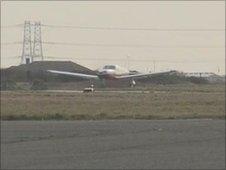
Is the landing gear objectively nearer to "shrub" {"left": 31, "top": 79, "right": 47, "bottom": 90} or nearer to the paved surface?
"shrub" {"left": 31, "top": 79, "right": 47, "bottom": 90}

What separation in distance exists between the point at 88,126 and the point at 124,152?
4753 millimetres

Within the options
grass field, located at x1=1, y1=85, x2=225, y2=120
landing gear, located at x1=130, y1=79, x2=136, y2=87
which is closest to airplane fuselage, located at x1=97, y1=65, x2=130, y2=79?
→ landing gear, located at x1=130, y1=79, x2=136, y2=87

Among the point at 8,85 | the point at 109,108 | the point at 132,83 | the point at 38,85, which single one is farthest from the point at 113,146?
the point at 132,83

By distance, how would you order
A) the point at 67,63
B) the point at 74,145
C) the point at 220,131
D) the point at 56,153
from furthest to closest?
the point at 67,63 < the point at 220,131 < the point at 74,145 < the point at 56,153

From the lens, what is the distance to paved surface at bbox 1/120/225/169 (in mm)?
9984

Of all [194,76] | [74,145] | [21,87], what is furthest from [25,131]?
[194,76]

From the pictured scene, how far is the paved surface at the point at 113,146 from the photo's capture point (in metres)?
9.98

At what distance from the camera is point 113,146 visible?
462 inches

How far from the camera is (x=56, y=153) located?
10891mm

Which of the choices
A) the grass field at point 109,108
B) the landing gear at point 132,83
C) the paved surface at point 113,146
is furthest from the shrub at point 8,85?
the paved surface at point 113,146

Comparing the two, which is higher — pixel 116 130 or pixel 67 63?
pixel 67 63

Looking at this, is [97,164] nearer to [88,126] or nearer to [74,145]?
[74,145]

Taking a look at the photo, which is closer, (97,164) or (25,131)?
(97,164)

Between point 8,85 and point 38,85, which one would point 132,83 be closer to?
point 38,85
